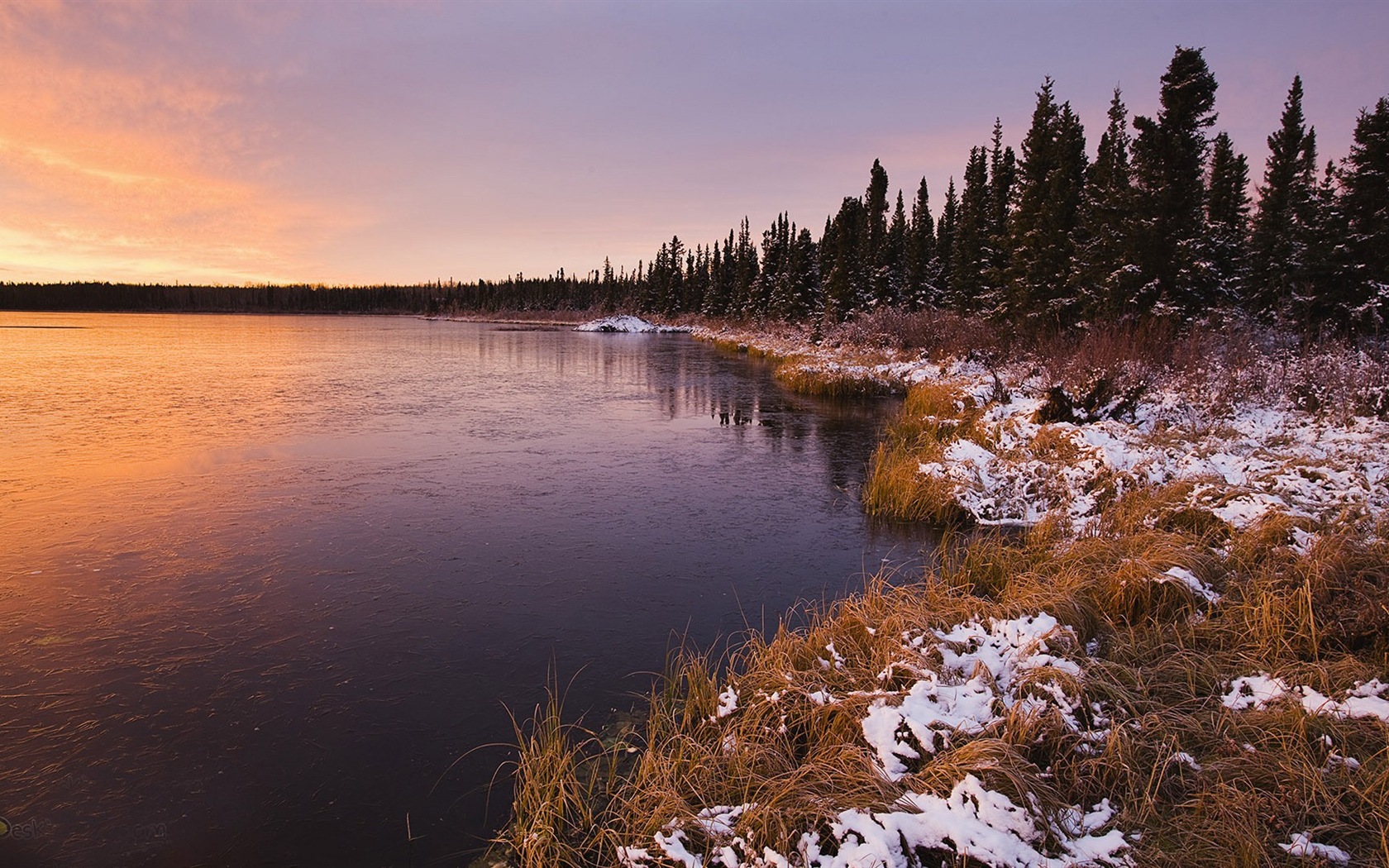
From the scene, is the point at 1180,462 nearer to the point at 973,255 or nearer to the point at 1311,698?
the point at 1311,698

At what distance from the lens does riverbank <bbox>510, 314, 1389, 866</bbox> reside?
10.8 ft

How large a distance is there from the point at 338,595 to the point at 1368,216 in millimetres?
25205

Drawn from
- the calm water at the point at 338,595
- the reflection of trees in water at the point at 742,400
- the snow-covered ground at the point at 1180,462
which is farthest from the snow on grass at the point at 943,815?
the reflection of trees in water at the point at 742,400

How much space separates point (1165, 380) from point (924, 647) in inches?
475

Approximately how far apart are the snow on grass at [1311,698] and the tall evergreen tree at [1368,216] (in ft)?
62.0

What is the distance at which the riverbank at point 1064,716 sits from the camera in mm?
3291

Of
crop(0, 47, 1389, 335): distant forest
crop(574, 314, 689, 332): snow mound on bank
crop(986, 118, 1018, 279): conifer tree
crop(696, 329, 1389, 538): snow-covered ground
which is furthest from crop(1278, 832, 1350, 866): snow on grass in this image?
crop(574, 314, 689, 332): snow mound on bank

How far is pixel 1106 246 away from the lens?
21.3 metres

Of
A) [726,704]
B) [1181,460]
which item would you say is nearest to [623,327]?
[1181,460]

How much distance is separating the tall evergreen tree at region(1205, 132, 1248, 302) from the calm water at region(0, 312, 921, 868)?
21.7 meters

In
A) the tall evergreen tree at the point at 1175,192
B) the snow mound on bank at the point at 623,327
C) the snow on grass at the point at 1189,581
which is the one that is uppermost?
the tall evergreen tree at the point at 1175,192

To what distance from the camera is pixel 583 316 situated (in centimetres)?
10738

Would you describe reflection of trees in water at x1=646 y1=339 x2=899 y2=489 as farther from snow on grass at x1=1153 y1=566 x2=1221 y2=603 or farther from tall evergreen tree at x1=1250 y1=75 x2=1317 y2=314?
tall evergreen tree at x1=1250 y1=75 x2=1317 y2=314

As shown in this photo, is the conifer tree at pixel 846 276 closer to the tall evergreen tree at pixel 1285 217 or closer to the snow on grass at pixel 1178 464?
the tall evergreen tree at pixel 1285 217
